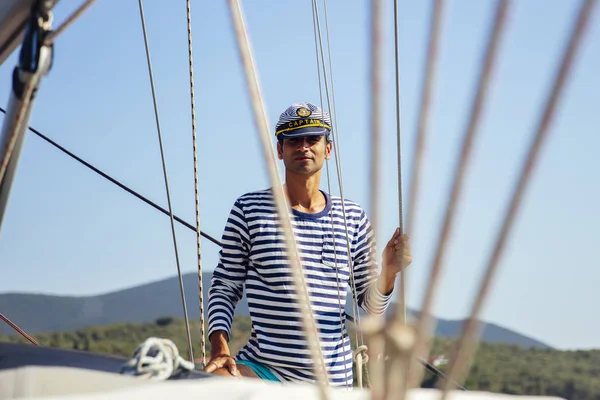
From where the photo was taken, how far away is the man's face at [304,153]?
2.02 meters

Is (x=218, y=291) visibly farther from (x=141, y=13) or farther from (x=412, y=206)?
(x=412, y=206)

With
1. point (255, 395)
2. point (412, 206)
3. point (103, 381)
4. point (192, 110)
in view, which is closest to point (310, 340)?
point (412, 206)

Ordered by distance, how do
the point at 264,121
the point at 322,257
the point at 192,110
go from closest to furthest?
the point at 264,121 → the point at 322,257 → the point at 192,110

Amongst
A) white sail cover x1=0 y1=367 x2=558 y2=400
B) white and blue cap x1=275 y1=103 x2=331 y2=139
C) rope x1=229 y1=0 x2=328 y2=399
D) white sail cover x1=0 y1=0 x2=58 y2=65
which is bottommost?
white sail cover x1=0 y1=367 x2=558 y2=400

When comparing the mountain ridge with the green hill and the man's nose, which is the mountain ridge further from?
the man's nose

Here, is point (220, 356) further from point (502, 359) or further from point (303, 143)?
point (502, 359)

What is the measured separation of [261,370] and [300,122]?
55cm

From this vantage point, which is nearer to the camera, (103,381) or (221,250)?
(103,381)

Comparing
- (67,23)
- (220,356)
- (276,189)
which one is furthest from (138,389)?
(220,356)

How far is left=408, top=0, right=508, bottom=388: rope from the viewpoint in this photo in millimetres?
720

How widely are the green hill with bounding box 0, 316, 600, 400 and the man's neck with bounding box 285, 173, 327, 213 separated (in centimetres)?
2266

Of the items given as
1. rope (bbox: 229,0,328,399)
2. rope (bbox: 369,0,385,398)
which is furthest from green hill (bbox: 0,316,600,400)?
rope (bbox: 369,0,385,398)

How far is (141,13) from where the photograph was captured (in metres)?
2.34

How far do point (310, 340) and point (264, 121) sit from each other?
235mm
